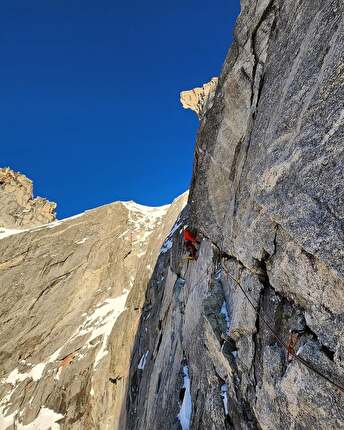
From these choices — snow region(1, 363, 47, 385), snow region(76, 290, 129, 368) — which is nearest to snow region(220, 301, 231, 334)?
snow region(76, 290, 129, 368)

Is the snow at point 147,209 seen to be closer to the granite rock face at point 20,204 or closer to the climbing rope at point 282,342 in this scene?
the granite rock face at point 20,204

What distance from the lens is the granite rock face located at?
227ft

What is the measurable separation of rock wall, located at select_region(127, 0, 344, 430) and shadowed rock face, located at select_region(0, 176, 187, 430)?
55.6 ft

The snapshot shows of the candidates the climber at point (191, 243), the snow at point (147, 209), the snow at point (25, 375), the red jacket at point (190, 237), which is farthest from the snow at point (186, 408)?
the snow at point (147, 209)

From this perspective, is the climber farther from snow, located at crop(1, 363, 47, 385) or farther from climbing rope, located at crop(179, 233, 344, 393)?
snow, located at crop(1, 363, 47, 385)

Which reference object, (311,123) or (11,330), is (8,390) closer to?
(11,330)

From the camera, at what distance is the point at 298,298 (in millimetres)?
6395

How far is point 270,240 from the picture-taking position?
7496 mm

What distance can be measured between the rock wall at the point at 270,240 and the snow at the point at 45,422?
18409 mm

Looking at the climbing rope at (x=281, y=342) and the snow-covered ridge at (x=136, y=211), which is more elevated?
the snow-covered ridge at (x=136, y=211)

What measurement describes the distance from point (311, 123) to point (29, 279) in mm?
44303

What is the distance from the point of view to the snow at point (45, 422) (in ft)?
90.5

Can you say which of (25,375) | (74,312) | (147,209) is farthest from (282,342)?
(147,209)

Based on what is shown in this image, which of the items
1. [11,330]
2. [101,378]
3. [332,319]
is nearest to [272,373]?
[332,319]
